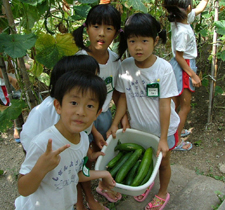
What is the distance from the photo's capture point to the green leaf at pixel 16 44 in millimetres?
1316

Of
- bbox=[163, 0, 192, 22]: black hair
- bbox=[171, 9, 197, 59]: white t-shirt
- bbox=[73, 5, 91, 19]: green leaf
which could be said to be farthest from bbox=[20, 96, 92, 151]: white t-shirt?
bbox=[163, 0, 192, 22]: black hair

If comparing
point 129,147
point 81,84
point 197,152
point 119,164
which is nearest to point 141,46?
point 81,84

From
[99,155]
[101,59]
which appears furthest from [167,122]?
[101,59]

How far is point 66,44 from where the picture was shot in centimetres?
171

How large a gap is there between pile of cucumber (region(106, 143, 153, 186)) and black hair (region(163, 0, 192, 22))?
137 cm

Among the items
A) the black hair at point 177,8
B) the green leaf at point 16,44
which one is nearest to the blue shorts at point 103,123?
the green leaf at point 16,44

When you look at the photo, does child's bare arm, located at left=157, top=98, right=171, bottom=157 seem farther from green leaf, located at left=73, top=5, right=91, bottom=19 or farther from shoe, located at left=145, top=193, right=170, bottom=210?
green leaf, located at left=73, top=5, right=91, bottom=19

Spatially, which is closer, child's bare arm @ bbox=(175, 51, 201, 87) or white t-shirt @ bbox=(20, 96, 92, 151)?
white t-shirt @ bbox=(20, 96, 92, 151)

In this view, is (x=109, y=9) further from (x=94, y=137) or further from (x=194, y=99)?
(x=194, y=99)

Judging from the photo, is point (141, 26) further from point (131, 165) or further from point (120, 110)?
point (131, 165)

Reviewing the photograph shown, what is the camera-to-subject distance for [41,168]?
38.8 inches

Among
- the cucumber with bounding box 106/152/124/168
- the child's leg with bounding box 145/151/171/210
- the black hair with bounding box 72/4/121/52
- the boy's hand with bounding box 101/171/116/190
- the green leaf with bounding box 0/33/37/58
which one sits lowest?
the child's leg with bounding box 145/151/171/210

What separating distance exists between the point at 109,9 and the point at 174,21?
103 centimetres

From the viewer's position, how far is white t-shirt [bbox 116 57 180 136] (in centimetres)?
159
